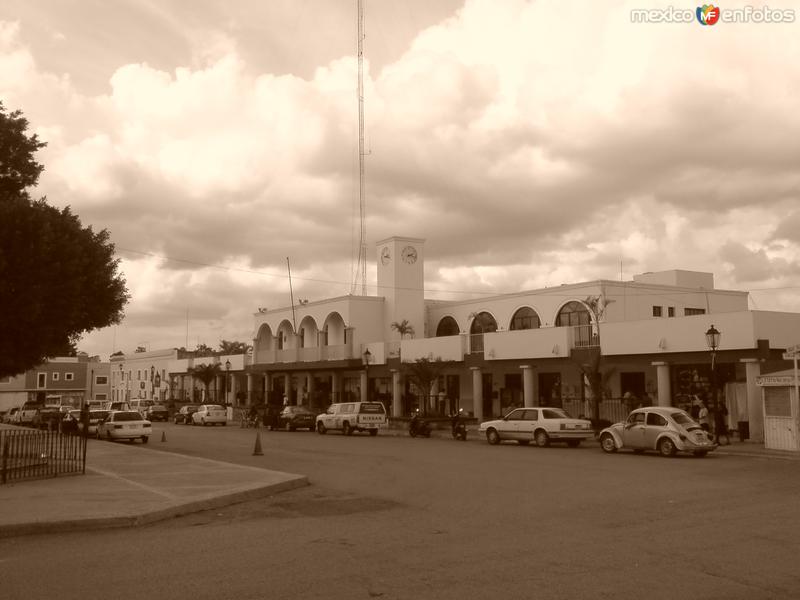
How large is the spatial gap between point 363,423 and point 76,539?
2702 centimetres

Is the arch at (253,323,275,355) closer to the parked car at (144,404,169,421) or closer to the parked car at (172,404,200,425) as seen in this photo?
the parked car at (144,404,169,421)

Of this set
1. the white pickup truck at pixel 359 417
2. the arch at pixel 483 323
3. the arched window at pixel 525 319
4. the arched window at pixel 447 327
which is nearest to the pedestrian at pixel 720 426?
the white pickup truck at pixel 359 417

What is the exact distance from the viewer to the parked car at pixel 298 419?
42.1 meters

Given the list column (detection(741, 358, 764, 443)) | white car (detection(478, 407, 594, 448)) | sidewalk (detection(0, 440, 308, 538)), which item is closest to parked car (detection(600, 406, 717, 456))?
white car (detection(478, 407, 594, 448))

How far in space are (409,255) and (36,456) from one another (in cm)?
4031

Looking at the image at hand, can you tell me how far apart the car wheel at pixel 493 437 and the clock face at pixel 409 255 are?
88.9 ft

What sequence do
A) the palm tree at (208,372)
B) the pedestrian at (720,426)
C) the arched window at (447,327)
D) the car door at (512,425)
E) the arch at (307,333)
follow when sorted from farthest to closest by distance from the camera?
1. the palm tree at (208,372)
2. the arch at (307,333)
3. the arched window at (447,327)
4. the car door at (512,425)
5. the pedestrian at (720,426)

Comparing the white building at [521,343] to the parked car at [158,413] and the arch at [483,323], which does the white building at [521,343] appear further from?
the parked car at [158,413]

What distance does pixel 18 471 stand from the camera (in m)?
15.9

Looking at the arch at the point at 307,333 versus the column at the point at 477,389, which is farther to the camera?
the arch at the point at 307,333

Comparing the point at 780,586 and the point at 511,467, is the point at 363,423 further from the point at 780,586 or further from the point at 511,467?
the point at 780,586

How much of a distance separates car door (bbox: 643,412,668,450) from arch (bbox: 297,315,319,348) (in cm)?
3803

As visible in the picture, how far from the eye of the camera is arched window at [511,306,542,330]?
146ft

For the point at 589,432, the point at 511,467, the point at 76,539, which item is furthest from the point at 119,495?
the point at 589,432
